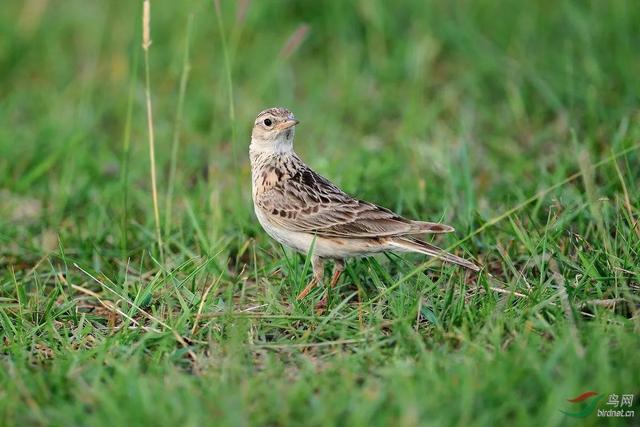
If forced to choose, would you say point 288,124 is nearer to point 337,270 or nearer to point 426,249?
point 337,270

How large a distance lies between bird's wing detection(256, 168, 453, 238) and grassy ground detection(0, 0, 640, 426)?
321 mm

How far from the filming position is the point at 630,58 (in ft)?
28.7

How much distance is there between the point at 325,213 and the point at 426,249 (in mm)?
832

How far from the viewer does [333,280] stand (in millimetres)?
6168

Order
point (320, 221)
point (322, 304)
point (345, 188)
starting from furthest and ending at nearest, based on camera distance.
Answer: point (345, 188), point (320, 221), point (322, 304)

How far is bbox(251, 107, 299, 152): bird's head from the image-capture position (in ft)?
22.0

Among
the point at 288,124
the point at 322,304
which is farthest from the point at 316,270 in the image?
the point at 288,124

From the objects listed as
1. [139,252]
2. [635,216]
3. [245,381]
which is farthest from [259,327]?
[635,216]

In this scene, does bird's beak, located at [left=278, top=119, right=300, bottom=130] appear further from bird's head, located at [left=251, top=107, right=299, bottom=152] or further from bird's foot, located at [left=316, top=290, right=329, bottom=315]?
bird's foot, located at [left=316, top=290, right=329, bottom=315]

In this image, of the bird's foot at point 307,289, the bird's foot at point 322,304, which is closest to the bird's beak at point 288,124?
the bird's foot at point 307,289

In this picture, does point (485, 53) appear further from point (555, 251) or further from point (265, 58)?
point (555, 251)

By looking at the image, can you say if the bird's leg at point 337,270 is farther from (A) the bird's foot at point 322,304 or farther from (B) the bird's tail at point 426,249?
(B) the bird's tail at point 426,249

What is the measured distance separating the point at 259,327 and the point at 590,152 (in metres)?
3.51

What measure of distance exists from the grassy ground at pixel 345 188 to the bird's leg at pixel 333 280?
8cm
